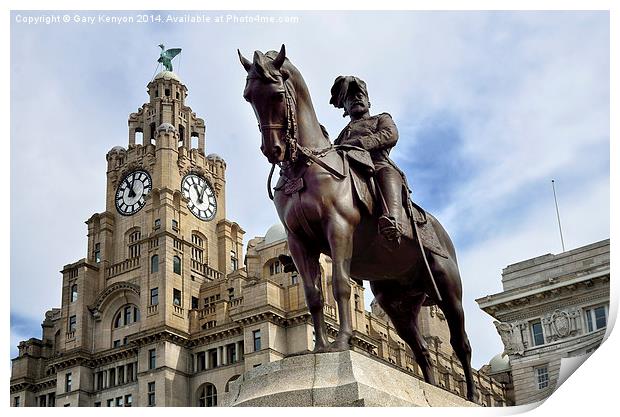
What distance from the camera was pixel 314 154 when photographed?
11156 mm

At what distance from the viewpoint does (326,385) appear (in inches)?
383

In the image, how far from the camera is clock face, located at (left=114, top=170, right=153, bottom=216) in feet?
271

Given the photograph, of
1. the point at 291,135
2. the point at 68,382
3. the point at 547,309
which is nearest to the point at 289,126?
the point at 291,135

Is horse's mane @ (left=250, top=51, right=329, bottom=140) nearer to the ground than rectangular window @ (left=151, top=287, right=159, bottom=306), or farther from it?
nearer to the ground

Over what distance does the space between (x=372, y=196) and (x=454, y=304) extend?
215cm

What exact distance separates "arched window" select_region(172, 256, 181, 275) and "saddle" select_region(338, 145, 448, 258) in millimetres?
64282

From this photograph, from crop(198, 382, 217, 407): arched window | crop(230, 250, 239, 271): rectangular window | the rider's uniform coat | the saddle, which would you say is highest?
crop(230, 250, 239, 271): rectangular window

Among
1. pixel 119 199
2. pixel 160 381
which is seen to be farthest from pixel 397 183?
pixel 119 199

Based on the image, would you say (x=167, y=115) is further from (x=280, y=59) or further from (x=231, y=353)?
(x=280, y=59)

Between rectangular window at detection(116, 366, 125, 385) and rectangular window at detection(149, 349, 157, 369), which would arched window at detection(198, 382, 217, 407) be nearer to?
rectangular window at detection(149, 349, 157, 369)

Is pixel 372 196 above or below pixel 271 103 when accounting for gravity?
below

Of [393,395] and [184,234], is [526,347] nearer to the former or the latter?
[184,234]

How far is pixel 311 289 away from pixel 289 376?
138 centimetres

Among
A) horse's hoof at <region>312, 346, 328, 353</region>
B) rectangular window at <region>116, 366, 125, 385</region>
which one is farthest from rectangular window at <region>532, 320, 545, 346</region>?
horse's hoof at <region>312, 346, 328, 353</region>
